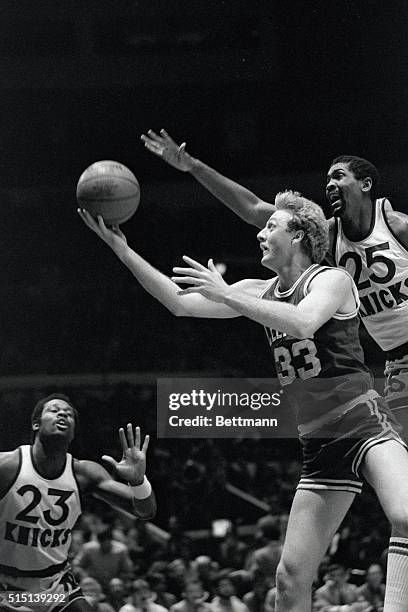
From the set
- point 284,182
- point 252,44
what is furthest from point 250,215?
point 252,44

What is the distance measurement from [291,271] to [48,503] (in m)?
1.88

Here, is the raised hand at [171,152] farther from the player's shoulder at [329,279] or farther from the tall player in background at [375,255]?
the player's shoulder at [329,279]

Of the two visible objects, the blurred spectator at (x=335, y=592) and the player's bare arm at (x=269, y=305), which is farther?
the blurred spectator at (x=335, y=592)

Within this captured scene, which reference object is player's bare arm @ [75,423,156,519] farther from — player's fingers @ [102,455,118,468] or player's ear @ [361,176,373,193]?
player's ear @ [361,176,373,193]

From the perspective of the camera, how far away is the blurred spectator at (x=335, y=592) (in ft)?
18.3

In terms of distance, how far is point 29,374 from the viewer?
567 cm

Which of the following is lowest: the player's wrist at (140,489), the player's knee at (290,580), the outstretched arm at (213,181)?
the player's knee at (290,580)

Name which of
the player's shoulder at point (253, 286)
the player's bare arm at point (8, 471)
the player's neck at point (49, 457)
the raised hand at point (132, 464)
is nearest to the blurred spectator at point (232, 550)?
the raised hand at point (132, 464)

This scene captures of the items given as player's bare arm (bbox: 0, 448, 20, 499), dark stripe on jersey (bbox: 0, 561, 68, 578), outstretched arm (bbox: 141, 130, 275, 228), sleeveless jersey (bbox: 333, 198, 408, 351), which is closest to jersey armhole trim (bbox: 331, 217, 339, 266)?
sleeveless jersey (bbox: 333, 198, 408, 351)

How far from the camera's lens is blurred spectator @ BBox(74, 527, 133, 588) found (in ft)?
18.2

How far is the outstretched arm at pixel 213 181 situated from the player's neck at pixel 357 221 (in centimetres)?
47

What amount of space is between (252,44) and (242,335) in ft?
5.63

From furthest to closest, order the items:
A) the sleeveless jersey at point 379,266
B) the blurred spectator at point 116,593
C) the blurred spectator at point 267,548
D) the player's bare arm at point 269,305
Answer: the blurred spectator at point 267,548, the blurred spectator at point 116,593, the sleeveless jersey at point 379,266, the player's bare arm at point 269,305

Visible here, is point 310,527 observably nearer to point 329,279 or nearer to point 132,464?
point 329,279
